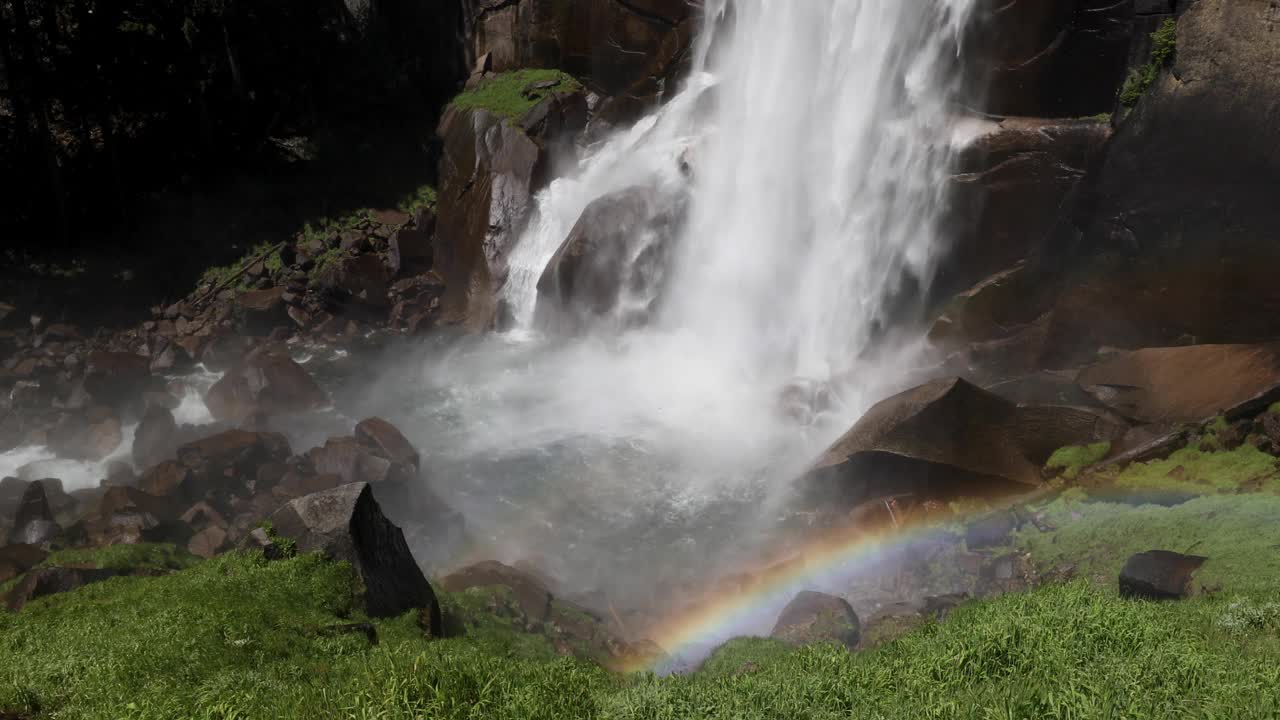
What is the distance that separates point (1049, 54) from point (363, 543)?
54.5 ft

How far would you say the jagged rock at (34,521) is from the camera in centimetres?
1539

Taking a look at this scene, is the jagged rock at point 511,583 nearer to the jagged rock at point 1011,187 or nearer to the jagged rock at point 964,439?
the jagged rock at point 964,439

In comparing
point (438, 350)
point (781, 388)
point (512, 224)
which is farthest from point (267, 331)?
point (781, 388)

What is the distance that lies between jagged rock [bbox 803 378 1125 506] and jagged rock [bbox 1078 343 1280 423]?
857 mm

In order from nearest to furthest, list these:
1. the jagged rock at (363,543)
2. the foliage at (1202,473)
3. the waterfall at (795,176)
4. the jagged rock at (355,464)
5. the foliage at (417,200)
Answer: the jagged rock at (363,543)
the foliage at (1202,473)
the jagged rock at (355,464)
the waterfall at (795,176)
the foliage at (417,200)

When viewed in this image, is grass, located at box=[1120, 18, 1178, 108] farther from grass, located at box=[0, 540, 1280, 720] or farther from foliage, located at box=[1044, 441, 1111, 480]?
grass, located at box=[0, 540, 1280, 720]

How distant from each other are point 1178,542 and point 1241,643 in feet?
16.1

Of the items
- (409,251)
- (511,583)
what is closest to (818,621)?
(511,583)

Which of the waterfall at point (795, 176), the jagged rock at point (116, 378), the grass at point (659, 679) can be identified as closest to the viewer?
the grass at point (659, 679)

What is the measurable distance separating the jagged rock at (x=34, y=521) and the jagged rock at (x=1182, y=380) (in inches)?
810

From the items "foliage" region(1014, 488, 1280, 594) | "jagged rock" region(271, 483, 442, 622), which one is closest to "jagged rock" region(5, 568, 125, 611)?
"jagged rock" region(271, 483, 442, 622)

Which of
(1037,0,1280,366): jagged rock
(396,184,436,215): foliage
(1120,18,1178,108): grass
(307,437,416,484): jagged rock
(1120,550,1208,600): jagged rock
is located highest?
(1120,18,1178,108): grass

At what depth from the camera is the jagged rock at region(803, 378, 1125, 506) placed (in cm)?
1436

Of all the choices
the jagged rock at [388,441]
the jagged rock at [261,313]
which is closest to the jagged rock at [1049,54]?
the jagged rock at [388,441]
